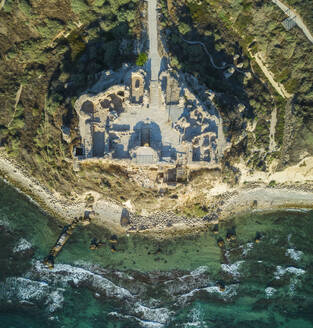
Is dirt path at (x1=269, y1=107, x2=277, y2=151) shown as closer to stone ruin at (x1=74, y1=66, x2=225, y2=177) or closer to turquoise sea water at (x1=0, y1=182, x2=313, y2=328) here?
stone ruin at (x1=74, y1=66, x2=225, y2=177)

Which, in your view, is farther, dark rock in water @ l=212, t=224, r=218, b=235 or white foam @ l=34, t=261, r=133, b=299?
dark rock in water @ l=212, t=224, r=218, b=235

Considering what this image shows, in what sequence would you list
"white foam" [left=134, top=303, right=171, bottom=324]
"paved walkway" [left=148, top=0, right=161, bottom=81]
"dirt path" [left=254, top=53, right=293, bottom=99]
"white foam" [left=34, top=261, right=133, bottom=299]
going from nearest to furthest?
"paved walkway" [left=148, top=0, right=161, bottom=81]
"dirt path" [left=254, top=53, right=293, bottom=99]
"white foam" [left=134, top=303, right=171, bottom=324]
"white foam" [left=34, top=261, right=133, bottom=299]

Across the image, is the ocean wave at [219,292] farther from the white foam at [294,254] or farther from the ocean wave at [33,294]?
the ocean wave at [33,294]

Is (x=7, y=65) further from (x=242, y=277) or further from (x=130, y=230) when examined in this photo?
(x=242, y=277)

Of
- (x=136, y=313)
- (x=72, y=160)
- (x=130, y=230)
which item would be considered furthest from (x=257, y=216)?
(x=72, y=160)

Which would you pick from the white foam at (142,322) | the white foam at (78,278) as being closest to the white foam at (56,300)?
the white foam at (78,278)

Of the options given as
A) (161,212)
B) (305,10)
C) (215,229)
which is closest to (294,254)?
(215,229)

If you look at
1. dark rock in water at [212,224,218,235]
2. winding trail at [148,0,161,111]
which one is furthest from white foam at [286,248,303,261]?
winding trail at [148,0,161,111]
